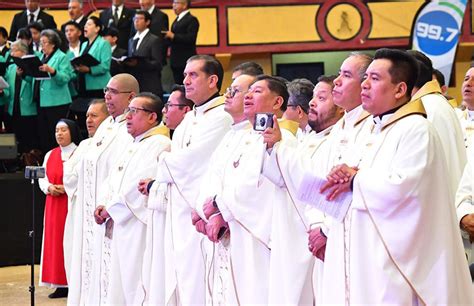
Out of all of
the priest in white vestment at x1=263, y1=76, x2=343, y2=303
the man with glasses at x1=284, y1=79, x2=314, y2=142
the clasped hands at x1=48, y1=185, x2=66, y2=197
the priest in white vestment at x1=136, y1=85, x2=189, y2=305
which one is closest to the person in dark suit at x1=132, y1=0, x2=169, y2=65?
the clasped hands at x1=48, y1=185, x2=66, y2=197

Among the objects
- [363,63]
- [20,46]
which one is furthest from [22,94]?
[363,63]

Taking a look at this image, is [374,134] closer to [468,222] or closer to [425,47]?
[468,222]

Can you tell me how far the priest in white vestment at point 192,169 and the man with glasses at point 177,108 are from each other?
47 centimetres

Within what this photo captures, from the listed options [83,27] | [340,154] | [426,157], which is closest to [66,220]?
[83,27]

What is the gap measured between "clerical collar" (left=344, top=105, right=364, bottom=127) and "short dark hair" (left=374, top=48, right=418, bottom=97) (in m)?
0.56

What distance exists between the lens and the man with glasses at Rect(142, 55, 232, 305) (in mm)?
7527

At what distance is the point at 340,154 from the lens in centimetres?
588

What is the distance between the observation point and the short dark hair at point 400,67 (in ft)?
17.4

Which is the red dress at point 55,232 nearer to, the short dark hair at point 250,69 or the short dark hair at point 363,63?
the short dark hair at point 250,69

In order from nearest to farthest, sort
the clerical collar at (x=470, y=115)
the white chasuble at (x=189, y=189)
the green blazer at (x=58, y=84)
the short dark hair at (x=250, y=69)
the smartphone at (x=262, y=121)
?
the smartphone at (x=262, y=121), the clerical collar at (x=470, y=115), the short dark hair at (x=250, y=69), the white chasuble at (x=189, y=189), the green blazer at (x=58, y=84)

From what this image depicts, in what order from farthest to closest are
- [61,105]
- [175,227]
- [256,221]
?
[61,105] → [175,227] → [256,221]

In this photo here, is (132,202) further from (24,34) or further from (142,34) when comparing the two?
(24,34)

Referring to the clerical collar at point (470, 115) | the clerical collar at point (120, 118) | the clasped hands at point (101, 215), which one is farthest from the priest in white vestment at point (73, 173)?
the clerical collar at point (470, 115)

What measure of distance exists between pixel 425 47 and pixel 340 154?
1127 cm
